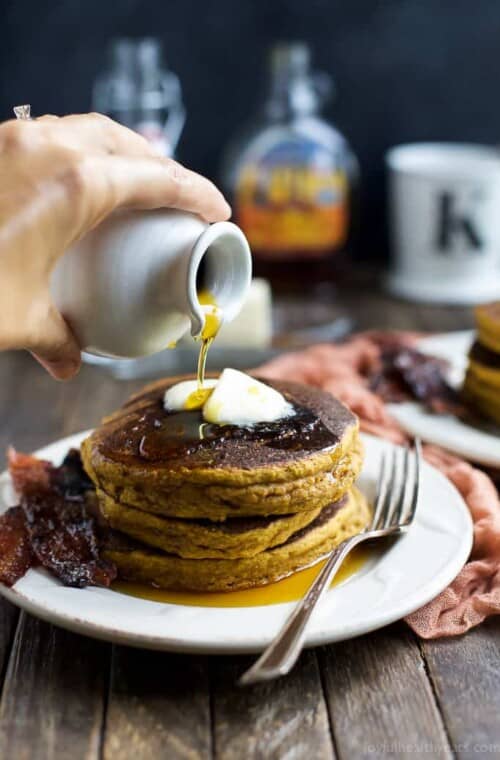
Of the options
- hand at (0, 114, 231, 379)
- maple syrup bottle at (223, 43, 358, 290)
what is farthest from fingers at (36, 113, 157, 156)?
maple syrup bottle at (223, 43, 358, 290)

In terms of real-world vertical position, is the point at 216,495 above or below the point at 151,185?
below

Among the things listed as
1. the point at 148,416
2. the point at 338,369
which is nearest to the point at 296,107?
the point at 338,369

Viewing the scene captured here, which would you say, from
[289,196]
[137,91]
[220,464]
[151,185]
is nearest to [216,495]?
[220,464]

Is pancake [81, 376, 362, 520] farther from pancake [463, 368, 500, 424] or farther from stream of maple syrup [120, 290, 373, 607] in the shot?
pancake [463, 368, 500, 424]

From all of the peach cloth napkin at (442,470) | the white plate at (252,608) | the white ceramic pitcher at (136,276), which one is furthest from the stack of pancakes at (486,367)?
the white ceramic pitcher at (136,276)

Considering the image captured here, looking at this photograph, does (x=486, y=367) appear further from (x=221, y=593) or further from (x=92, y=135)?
(x=92, y=135)

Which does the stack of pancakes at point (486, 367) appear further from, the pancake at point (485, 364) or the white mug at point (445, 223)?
the white mug at point (445, 223)
